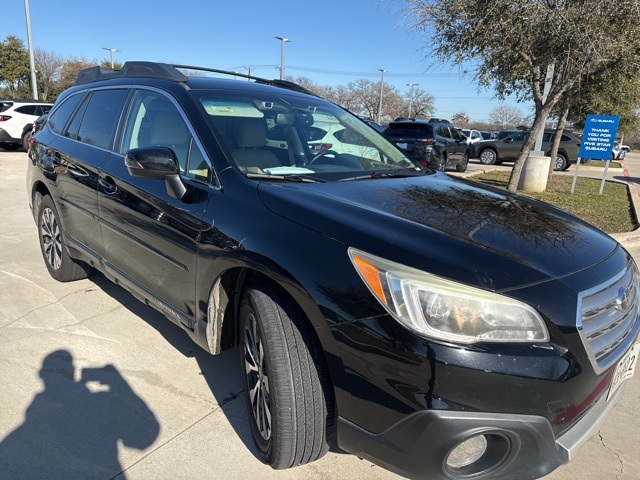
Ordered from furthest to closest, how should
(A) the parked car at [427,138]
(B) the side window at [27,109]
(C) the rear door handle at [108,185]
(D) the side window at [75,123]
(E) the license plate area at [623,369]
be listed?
(B) the side window at [27,109]
(A) the parked car at [427,138]
(D) the side window at [75,123]
(C) the rear door handle at [108,185]
(E) the license plate area at [623,369]

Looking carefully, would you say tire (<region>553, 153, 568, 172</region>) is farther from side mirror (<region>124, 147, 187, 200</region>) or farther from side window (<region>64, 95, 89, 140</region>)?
side mirror (<region>124, 147, 187, 200</region>)

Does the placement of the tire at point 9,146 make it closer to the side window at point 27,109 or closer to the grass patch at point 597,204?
the side window at point 27,109

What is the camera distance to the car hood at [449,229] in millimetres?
Result: 1799

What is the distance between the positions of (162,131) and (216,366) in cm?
153

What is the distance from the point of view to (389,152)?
3.55 metres

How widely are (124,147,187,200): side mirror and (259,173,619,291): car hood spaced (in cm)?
53

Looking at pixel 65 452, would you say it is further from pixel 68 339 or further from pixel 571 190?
pixel 571 190

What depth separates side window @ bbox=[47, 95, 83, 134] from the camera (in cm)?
428

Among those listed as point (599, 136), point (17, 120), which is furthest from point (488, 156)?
point (17, 120)

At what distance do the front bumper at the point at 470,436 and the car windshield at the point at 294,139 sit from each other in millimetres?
1389

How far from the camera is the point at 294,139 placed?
308 cm

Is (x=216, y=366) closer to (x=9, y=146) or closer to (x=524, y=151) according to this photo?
(x=524, y=151)

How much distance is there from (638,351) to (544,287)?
2.72 ft

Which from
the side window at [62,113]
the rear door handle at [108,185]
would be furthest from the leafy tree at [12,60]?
the rear door handle at [108,185]
